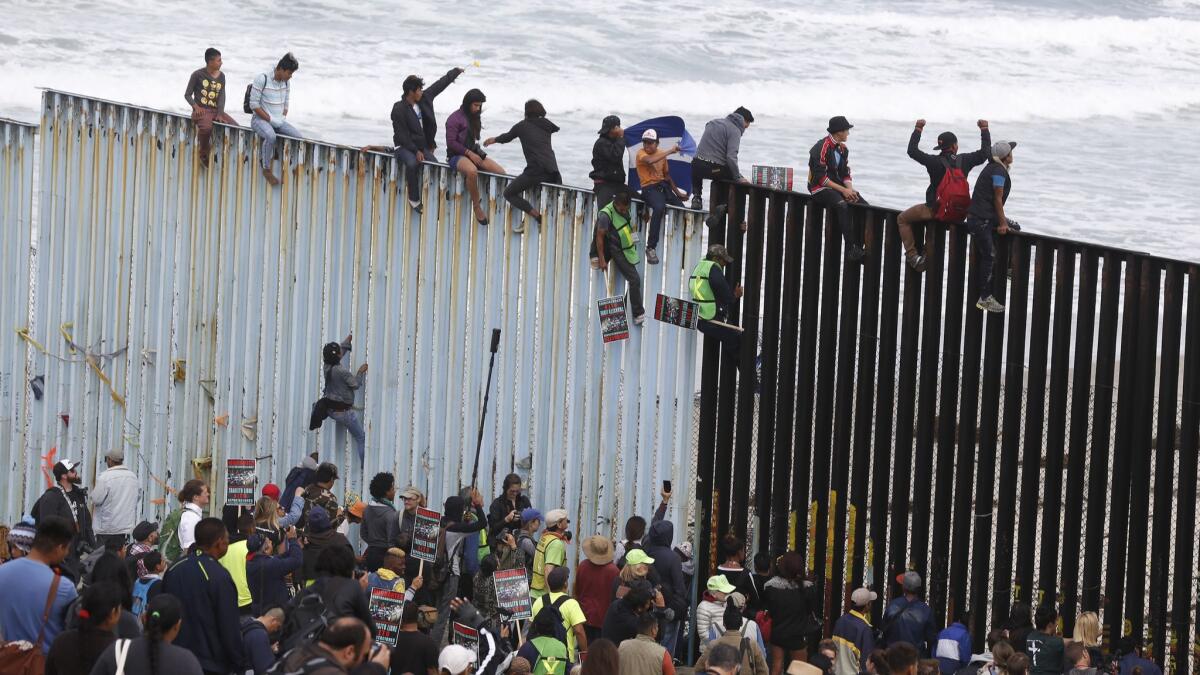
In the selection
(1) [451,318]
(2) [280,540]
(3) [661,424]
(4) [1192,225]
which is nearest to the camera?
(2) [280,540]

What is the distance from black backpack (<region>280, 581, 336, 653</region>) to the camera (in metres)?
8.43

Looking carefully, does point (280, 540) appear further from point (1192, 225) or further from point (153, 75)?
point (153, 75)

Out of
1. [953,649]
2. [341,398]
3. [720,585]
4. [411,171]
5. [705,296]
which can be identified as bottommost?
[953,649]

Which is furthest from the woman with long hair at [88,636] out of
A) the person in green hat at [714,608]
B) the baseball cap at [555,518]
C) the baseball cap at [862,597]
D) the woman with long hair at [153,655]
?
the baseball cap at [862,597]

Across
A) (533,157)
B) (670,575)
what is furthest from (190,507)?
(533,157)

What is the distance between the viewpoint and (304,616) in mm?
8727

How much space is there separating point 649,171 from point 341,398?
3.57 meters

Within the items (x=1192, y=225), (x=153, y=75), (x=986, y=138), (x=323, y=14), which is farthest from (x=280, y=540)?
(x=323, y=14)

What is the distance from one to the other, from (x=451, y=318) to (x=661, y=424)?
2159 millimetres

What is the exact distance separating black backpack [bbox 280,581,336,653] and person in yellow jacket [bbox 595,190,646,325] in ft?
16.3

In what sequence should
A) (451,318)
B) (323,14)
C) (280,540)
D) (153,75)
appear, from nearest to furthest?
(280,540)
(451,318)
(153,75)
(323,14)

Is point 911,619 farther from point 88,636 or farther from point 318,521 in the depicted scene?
point 88,636

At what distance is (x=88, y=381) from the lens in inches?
682

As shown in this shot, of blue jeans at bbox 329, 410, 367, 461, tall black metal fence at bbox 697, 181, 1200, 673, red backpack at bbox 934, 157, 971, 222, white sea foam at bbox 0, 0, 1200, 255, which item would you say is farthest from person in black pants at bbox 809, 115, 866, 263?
white sea foam at bbox 0, 0, 1200, 255
